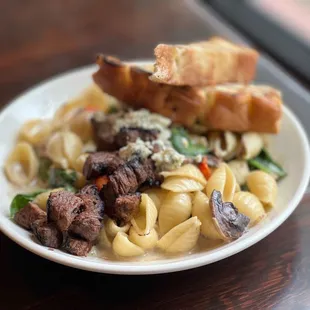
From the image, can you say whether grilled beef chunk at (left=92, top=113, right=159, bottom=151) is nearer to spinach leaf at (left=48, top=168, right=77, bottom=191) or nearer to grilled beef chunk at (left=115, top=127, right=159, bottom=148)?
grilled beef chunk at (left=115, top=127, right=159, bottom=148)

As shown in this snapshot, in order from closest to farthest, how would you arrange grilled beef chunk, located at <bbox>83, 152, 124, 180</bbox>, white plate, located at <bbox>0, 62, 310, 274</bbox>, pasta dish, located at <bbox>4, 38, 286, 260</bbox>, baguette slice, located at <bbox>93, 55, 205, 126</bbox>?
white plate, located at <bbox>0, 62, 310, 274</bbox>, pasta dish, located at <bbox>4, 38, 286, 260</bbox>, grilled beef chunk, located at <bbox>83, 152, 124, 180</bbox>, baguette slice, located at <bbox>93, 55, 205, 126</bbox>

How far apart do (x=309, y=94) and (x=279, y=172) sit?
90 centimetres

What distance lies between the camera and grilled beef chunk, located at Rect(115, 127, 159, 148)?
1.90 meters

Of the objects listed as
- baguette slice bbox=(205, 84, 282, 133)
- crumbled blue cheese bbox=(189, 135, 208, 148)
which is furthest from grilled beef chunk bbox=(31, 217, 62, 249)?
baguette slice bbox=(205, 84, 282, 133)

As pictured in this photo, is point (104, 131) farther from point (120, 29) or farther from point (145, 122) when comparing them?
point (120, 29)

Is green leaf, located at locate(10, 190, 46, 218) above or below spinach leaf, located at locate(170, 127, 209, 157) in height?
below

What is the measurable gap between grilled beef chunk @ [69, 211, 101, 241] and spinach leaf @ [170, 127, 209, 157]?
0.49 meters

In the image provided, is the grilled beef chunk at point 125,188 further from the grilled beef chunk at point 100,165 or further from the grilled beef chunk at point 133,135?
the grilled beef chunk at point 133,135

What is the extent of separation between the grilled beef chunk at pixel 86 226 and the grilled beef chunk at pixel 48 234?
46 mm

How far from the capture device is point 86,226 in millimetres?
1563

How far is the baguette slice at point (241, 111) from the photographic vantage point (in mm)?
2053

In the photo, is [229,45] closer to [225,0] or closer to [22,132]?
[22,132]

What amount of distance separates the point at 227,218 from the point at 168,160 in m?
0.32

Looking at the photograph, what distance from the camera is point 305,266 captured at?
1.68 m
